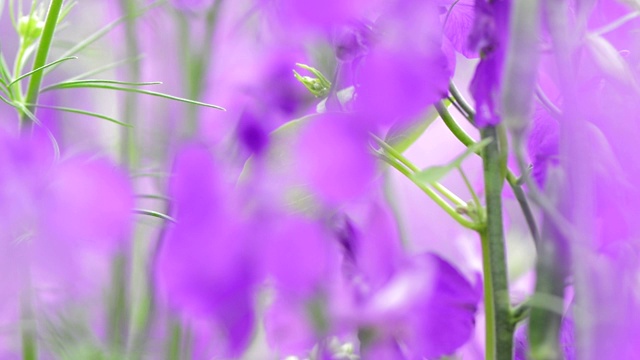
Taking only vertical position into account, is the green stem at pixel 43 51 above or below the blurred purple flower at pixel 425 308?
above

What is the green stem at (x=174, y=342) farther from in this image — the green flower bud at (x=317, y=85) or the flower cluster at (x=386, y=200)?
the green flower bud at (x=317, y=85)

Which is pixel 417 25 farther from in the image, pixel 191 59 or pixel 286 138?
pixel 191 59

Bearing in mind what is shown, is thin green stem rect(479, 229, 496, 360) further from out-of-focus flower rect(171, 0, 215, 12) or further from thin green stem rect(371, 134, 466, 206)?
out-of-focus flower rect(171, 0, 215, 12)

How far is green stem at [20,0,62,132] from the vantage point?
26cm

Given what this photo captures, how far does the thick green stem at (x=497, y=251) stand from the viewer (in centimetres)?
24

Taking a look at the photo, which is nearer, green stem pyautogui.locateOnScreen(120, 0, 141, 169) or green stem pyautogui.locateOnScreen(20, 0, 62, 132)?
Result: green stem pyautogui.locateOnScreen(20, 0, 62, 132)

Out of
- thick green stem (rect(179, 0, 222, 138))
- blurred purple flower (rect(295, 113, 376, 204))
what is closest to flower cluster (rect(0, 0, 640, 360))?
blurred purple flower (rect(295, 113, 376, 204))

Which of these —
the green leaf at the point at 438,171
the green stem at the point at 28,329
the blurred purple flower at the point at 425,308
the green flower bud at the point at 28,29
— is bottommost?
the blurred purple flower at the point at 425,308

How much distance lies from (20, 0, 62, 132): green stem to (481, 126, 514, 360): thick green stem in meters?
0.14

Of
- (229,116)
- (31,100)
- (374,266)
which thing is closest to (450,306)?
(374,266)

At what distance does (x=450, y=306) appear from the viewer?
268 millimetres

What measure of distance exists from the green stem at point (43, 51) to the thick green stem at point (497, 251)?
0.46 feet

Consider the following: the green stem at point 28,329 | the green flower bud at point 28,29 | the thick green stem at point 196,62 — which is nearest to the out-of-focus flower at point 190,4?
the thick green stem at point 196,62

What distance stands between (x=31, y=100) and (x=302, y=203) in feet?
0.36
